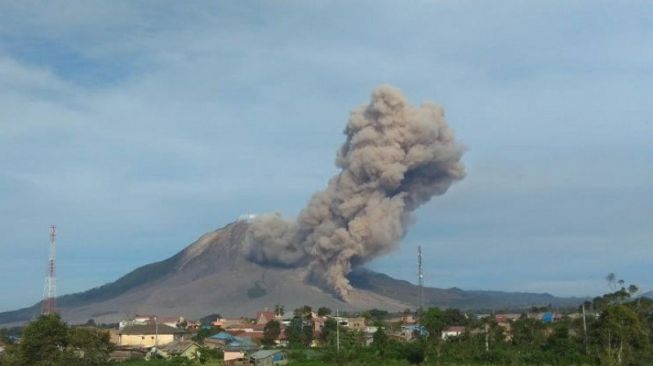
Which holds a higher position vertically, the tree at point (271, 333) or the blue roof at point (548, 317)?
the blue roof at point (548, 317)

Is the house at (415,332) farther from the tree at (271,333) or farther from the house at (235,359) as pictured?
the house at (235,359)

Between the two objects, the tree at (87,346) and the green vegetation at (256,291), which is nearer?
→ the tree at (87,346)

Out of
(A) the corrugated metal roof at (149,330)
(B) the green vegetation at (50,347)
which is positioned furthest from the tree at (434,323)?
(B) the green vegetation at (50,347)

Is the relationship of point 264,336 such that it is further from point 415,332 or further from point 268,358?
point 268,358

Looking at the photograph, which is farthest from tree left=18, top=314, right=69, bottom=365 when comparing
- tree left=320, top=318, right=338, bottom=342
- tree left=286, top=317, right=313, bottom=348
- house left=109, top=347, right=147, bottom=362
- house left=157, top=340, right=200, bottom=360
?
tree left=320, top=318, right=338, bottom=342

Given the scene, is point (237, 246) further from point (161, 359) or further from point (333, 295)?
point (161, 359)

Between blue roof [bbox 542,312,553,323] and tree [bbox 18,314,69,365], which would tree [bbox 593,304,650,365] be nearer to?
blue roof [bbox 542,312,553,323]
